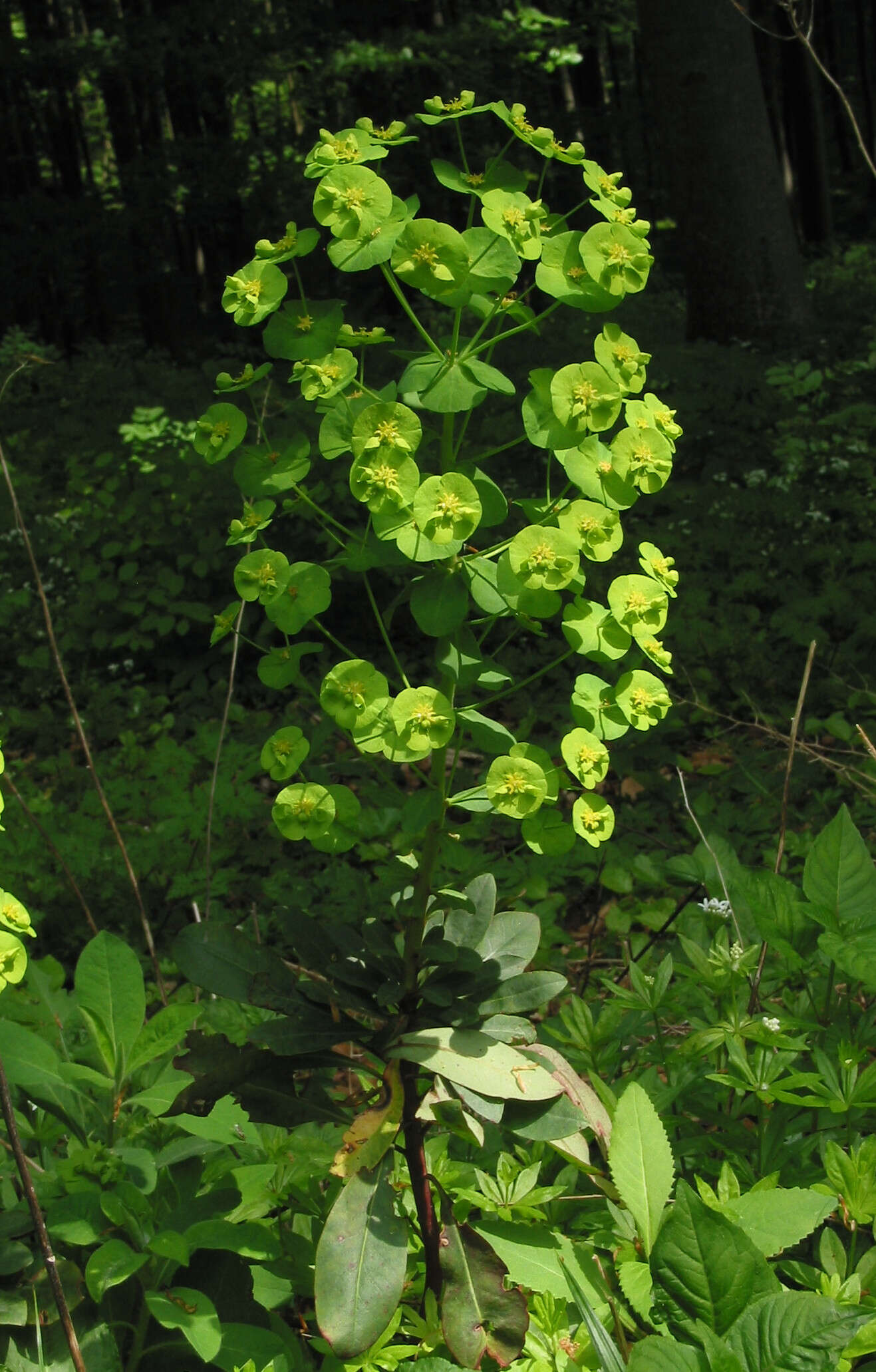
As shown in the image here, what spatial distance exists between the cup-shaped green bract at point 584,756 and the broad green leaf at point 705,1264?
0.44 m

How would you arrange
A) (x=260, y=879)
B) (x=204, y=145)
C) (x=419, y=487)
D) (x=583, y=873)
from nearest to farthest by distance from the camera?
(x=419, y=487), (x=583, y=873), (x=260, y=879), (x=204, y=145)

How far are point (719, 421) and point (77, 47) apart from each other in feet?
26.4

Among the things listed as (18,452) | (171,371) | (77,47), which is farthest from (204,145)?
(18,452)

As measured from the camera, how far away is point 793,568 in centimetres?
472

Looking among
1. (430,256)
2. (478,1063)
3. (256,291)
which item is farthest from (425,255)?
(478,1063)

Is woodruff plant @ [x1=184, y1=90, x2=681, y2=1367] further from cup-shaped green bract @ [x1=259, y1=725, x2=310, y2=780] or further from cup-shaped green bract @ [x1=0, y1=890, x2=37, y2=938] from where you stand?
cup-shaped green bract @ [x1=0, y1=890, x2=37, y2=938]

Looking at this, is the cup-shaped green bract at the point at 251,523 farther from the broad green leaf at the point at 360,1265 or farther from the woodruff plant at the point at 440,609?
the broad green leaf at the point at 360,1265

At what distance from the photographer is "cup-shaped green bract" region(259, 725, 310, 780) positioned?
1396mm

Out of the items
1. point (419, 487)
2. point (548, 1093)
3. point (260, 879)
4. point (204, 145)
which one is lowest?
point (260, 879)

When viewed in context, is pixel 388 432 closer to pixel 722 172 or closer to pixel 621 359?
pixel 621 359

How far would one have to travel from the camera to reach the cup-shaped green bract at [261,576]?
1.36 meters

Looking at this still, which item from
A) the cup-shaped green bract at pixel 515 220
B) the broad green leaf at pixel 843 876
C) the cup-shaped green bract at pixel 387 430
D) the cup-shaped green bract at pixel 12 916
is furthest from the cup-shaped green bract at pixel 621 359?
the cup-shaped green bract at pixel 12 916

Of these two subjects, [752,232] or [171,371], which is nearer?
[752,232]

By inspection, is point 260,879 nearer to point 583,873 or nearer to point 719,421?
point 583,873
